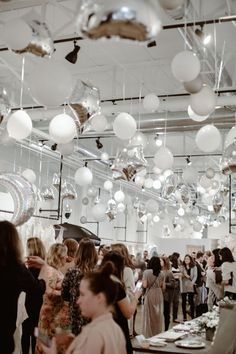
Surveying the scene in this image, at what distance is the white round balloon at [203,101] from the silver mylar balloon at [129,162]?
164 centimetres

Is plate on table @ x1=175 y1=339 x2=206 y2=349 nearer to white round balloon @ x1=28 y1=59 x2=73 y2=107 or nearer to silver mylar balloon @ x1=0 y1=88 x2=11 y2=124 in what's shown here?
white round balloon @ x1=28 y1=59 x2=73 y2=107

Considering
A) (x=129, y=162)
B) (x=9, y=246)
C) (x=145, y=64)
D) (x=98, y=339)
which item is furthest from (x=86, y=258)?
(x=145, y=64)

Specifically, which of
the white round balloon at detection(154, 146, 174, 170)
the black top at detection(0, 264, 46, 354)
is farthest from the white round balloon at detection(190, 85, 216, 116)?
the black top at detection(0, 264, 46, 354)

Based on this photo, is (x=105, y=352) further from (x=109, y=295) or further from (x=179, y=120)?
(x=179, y=120)

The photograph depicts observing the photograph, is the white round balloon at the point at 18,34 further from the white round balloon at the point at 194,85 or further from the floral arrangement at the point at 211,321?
the floral arrangement at the point at 211,321

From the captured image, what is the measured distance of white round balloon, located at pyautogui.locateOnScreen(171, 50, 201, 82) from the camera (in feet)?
11.1

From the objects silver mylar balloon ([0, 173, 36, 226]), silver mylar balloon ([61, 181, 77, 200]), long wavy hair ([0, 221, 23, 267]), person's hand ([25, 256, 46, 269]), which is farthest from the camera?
silver mylar balloon ([61, 181, 77, 200])

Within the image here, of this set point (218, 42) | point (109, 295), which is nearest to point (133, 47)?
point (218, 42)

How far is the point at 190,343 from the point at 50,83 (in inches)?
90.2

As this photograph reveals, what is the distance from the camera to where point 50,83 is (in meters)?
3.67

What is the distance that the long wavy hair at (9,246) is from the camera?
2.83 meters

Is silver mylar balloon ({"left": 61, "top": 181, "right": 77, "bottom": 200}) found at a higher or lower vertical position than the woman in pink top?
higher

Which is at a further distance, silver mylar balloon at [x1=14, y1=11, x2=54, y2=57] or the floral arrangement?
the floral arrangement

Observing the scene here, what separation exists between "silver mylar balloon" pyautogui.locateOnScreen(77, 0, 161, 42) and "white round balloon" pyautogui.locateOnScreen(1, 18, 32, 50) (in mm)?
1550
